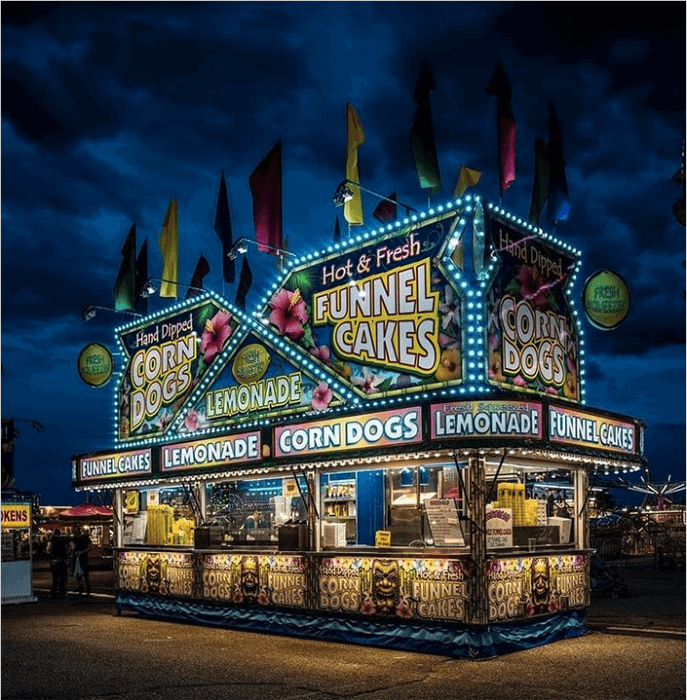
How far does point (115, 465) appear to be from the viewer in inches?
762

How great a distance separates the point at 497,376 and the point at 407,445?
171 cm

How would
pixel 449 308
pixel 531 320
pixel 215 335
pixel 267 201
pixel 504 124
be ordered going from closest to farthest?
pixel 449 308, pixel 531 320, pixel 504 124, pixel 267 201, pixel 215 335

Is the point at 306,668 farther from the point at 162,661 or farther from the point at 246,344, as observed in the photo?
the point at 246,344

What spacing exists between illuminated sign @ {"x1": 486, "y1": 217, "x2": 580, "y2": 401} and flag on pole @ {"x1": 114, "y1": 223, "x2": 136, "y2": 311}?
10276mm

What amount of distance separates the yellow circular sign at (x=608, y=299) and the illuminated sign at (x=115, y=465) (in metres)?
9.43

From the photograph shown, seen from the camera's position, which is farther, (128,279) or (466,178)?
(128,279)

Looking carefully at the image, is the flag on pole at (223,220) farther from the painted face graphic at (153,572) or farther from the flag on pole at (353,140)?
the painted face graphic at (153,572)

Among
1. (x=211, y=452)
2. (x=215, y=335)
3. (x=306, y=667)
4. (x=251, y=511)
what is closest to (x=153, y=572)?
(x=251, y=511)

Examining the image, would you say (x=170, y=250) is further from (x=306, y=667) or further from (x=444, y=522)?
(x=306, y=667)

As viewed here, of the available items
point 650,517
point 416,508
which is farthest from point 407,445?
point 650,517

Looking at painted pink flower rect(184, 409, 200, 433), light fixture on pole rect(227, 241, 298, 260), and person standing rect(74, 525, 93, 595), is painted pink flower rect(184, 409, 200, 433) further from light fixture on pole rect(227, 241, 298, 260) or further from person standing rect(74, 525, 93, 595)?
person standing rect(74, 525, 93, 595)

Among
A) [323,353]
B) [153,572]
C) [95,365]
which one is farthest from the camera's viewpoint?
[95,365]

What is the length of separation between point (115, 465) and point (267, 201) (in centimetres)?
675

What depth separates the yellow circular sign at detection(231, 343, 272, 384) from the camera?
16.8 metres
